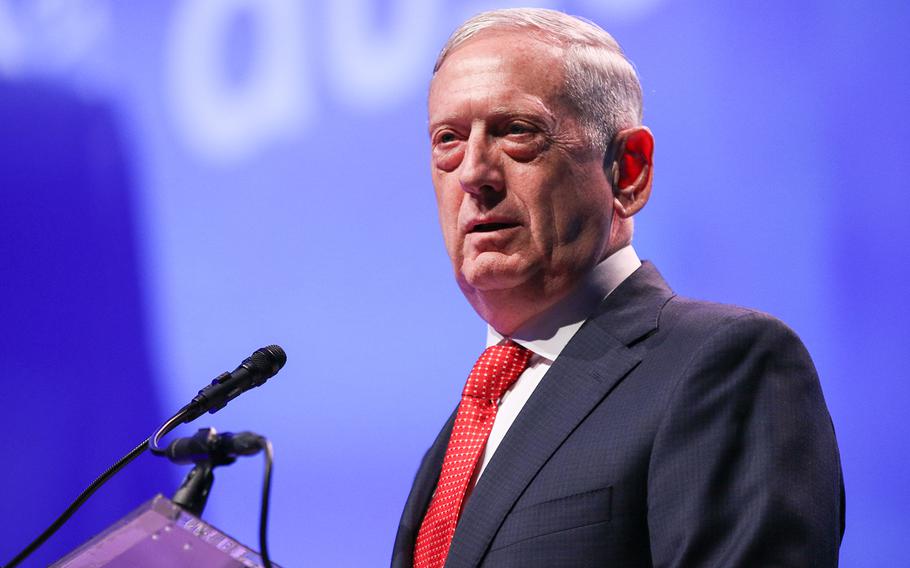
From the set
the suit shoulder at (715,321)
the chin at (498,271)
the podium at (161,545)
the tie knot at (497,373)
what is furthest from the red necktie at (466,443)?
the podium at (161,545)

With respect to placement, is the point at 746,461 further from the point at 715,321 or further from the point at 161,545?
the point at 161,545

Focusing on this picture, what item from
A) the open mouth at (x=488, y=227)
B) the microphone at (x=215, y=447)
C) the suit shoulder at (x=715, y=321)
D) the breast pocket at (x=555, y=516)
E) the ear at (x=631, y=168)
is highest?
the ear at (x=631, y=168)

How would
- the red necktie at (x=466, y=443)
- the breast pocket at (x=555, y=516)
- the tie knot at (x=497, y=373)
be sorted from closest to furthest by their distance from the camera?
the breast pocket at (x=555, y=516), the red necktie at (x=466, y=443), the tie knot at (x=497, y=373)

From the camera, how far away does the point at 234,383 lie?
4.56ft

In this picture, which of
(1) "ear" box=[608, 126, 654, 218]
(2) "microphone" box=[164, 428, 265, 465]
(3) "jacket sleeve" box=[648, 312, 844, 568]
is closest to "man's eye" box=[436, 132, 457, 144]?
(1) "ear" box=[608, 126, 654, 218]

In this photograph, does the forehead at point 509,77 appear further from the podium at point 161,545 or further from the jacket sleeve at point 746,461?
the podium at point 161,545

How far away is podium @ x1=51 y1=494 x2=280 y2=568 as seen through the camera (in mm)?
1175

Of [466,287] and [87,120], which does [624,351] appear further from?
[87,120]

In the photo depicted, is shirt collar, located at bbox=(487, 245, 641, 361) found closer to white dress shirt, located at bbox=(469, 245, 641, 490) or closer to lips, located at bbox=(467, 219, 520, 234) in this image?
white dress shirt, located at bbox=(469, 245, 641, 490)

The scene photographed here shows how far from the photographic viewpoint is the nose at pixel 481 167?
5.86ft

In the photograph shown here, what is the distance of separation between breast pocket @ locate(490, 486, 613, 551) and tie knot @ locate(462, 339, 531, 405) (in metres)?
0.30

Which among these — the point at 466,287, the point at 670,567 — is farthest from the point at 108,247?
the point at 670,567

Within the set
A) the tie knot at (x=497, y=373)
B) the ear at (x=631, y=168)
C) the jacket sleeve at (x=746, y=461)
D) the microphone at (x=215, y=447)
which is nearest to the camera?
the microphone at (x=215, y=447)

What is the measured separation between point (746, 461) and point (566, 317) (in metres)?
0.48
